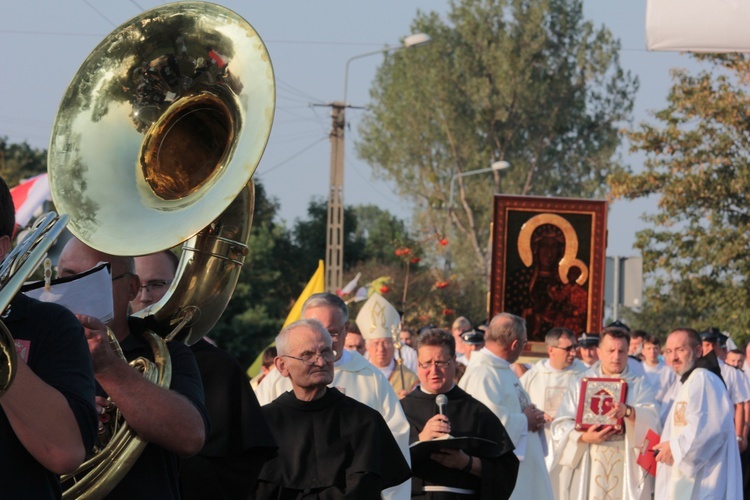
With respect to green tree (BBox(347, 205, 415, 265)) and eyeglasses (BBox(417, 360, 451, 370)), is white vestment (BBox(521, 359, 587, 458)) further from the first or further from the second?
green tree (BBox(347, 205, 415, 265))

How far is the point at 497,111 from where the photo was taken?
1843 inches

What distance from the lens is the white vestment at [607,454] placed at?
10.1 metres

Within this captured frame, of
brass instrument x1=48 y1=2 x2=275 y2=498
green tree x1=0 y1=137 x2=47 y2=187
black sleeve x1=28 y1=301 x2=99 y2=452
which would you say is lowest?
black sleeve x1=28 y1=301 x2=99 y2=452

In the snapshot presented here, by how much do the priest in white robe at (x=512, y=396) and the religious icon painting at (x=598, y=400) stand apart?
74cm

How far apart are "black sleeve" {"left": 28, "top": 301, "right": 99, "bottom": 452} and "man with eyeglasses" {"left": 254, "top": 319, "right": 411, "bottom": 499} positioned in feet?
9.44

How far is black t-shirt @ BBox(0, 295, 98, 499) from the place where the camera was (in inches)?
101

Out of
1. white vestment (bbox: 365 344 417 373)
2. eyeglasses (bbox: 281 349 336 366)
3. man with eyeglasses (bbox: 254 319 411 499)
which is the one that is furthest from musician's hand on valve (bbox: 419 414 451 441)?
white vestment (bbox: 365 344 417 373)

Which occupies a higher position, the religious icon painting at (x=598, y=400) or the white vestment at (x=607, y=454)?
the religious icon painting at (x=598, y=400)

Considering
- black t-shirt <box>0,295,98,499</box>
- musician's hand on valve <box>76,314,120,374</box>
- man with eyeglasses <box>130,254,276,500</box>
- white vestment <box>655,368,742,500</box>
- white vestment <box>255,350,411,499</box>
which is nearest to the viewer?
black t-shirt <box>0,295,98,499</box>

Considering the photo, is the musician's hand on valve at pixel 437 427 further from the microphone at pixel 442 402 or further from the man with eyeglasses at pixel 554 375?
the man with eyeglasses at pixel 554 375

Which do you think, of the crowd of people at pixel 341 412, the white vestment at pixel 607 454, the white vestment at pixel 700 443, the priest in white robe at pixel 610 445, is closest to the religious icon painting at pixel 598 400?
the crowd of people at pixel 341 412

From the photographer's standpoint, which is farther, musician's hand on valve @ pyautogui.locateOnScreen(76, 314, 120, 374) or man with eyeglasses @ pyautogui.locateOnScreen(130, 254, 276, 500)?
man with eyeglasses @ pyautogui.locateOnScreen(130, 254, 276, 500)

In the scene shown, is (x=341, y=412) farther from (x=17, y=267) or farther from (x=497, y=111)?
(x=497, y=111)

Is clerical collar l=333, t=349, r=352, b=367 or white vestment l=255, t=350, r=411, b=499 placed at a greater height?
clerical collar l=333, t=349, r=352, b=367
